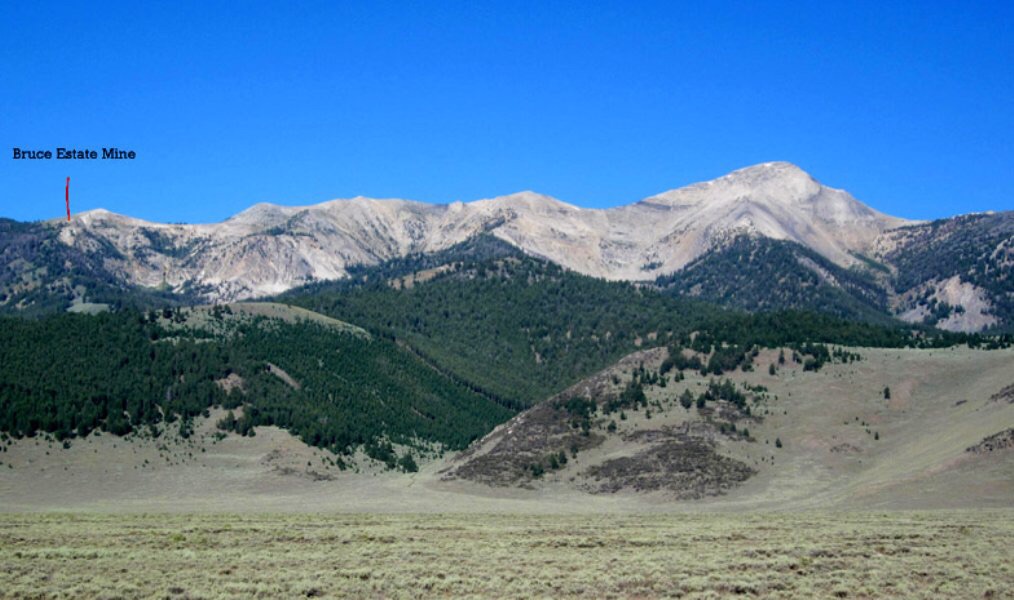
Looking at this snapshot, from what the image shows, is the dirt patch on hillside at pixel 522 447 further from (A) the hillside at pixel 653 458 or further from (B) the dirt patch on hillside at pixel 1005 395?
(B) the dirt patch on hillside at pixel 1005 395

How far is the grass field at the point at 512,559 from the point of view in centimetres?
4834

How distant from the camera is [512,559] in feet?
187

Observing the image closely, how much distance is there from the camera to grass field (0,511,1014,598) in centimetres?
4834

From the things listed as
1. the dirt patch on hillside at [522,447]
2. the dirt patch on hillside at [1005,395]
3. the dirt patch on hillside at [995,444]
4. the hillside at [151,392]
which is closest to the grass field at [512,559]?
the dirt patch on hillside at [995,444]

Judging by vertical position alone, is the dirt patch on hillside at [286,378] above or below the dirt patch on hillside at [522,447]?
above

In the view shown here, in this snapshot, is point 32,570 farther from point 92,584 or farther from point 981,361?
point 981,361

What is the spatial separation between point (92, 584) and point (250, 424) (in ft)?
398

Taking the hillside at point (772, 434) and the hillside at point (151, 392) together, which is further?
the hillside at point (151, 392)

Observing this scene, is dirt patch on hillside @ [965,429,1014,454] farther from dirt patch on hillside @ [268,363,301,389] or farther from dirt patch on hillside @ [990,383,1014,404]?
dirt patch on hillside @ [268,363,301,389]

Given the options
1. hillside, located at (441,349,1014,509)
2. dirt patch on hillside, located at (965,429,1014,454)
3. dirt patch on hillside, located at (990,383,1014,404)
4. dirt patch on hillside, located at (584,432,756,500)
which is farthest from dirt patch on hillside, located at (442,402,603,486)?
dirt patch on hillside, located at (965,429,1014,454)

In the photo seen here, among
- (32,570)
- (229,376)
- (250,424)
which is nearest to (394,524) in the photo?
(32,570)

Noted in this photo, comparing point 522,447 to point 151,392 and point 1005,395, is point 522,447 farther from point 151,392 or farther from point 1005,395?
point 1005,395

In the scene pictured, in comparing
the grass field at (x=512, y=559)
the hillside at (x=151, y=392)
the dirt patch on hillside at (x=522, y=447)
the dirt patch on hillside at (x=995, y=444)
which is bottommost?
the grass field at (x=512, y=559)

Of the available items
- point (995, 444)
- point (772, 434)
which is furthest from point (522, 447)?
point (995, 444)
